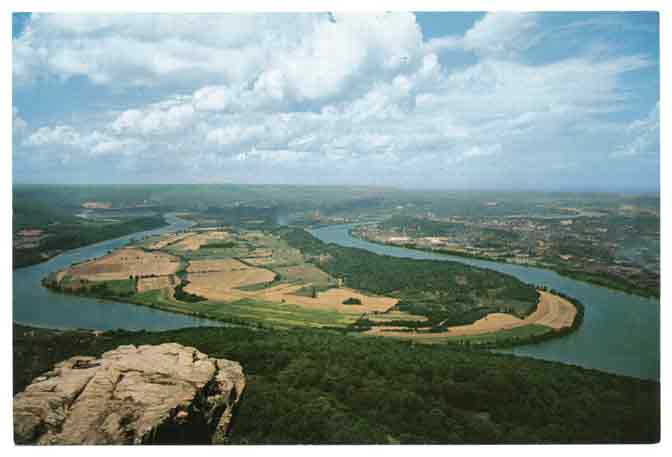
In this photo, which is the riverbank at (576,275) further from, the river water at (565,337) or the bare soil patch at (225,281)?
the bare soil patch at (225,281)

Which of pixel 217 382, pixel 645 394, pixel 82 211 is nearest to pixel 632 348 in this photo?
pixel 645 394

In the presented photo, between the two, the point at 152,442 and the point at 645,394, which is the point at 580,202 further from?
the point at 152,442

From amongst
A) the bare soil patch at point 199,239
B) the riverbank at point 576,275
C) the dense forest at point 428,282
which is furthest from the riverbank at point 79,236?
the riverbank at point 576,275

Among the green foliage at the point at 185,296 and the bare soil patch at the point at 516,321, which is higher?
the green foliage at the point at 185,296

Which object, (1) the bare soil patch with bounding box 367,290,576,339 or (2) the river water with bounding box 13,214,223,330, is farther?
(1) the bare soil patch with bounding box 367,290,576,339

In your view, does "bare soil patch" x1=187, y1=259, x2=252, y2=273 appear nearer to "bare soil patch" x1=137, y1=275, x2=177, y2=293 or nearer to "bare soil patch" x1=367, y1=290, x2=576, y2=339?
"bare soil patch" x1=137, y1=275, x2=177, y2=293

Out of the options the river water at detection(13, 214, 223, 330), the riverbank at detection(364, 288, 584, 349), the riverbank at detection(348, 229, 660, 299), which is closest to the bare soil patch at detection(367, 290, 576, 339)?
the riverbank at detection(364, 288, 584, 349)

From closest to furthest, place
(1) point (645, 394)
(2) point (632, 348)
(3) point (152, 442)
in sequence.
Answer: (3) point (152, 442), (1) point (645, 394), (2) point (632, 348)
